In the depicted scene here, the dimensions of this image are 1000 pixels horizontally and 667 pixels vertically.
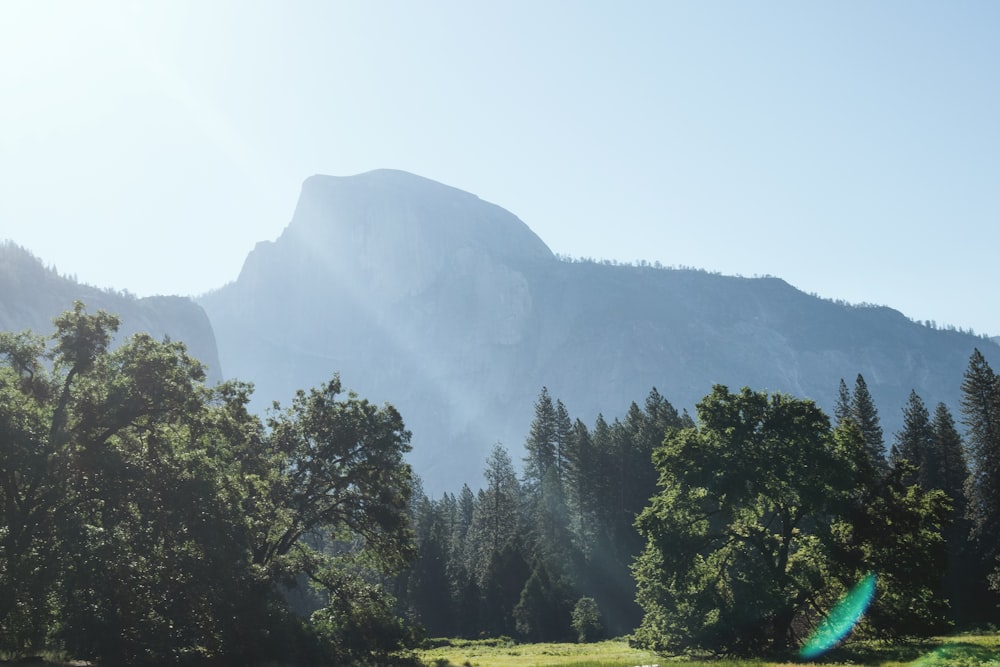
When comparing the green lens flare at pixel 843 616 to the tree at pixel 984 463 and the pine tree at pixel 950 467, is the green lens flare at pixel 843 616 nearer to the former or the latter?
the tree at pixel 984 463

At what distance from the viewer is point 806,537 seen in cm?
3309

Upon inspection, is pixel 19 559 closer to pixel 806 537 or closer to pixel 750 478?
pixel 750 478

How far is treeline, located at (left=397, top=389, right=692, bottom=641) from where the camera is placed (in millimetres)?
73188

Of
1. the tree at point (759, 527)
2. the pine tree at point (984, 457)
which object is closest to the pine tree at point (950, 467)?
the pine tree at point (984, 457)

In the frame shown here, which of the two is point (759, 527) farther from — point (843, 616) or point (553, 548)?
point (553, 548)

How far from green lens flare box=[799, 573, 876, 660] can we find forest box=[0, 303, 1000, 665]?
39 centimetres

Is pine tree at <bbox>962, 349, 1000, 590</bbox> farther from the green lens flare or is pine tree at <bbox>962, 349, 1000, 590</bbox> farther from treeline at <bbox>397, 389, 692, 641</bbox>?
the green lens flare

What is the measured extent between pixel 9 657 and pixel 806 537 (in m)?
33.7

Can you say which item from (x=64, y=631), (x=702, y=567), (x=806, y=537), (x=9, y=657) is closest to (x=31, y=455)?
(x=64, y=631)

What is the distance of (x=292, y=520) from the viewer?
36.5 metres

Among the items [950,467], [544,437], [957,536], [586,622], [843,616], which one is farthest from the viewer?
[544,437]

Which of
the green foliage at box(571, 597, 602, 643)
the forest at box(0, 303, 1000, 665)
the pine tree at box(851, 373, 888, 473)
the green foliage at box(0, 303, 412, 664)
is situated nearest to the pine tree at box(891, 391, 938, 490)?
the pine tree at box(851, 373, 888, 473)

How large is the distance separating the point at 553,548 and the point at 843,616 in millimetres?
53823

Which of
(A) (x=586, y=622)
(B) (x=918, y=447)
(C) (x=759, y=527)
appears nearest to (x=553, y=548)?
(A) (x=586, y=622)
